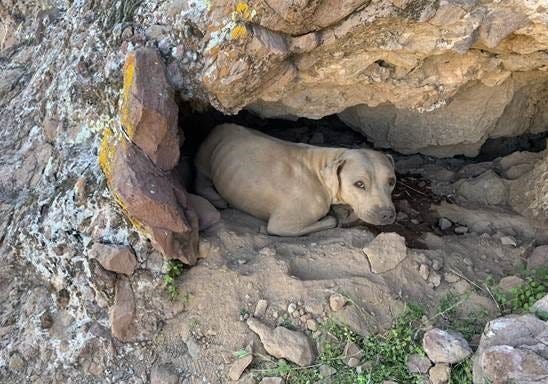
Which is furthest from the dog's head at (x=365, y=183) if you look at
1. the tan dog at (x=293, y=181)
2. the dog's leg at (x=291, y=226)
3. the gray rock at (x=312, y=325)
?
the gray rock at (x=312, y=325)

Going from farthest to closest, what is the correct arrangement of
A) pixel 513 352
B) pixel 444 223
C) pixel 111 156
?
1. pixel 444 223
2. pixel 111 156
3. pixel 513 352

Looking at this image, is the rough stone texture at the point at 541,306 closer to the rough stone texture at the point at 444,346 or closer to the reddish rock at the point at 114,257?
the rough stone texture at the point at 444,346

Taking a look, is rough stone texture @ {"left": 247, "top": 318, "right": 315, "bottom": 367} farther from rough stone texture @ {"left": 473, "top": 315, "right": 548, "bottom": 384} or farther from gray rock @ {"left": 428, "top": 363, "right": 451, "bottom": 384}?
rough stone texture @ {"left": 473, "top": 315, "right": 548, "bottom": 384}

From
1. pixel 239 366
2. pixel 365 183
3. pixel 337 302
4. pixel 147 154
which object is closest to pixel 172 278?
pixel 239 366

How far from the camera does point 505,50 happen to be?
4.64m

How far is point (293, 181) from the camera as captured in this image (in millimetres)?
5809

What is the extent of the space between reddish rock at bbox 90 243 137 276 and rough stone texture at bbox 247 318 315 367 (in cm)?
110

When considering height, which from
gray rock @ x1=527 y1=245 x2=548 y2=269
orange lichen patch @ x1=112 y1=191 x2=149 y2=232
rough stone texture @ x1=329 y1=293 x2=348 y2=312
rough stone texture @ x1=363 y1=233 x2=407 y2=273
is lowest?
gray rock @ x1=527 y1=245 x2=548 y2=269

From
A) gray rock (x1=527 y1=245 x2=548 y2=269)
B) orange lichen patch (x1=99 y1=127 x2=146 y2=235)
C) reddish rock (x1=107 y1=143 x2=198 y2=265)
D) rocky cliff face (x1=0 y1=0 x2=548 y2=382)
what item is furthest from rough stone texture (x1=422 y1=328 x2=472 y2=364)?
orange lichen patch (x1=99 y1=127 x2=146 y2=235)

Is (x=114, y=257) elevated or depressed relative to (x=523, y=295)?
elevated

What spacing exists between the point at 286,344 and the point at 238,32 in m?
Answer: 2.32

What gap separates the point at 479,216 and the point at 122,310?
342 centimetres

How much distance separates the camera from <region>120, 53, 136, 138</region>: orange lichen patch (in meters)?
4.43

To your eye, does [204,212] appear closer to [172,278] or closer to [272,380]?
[172,278]
